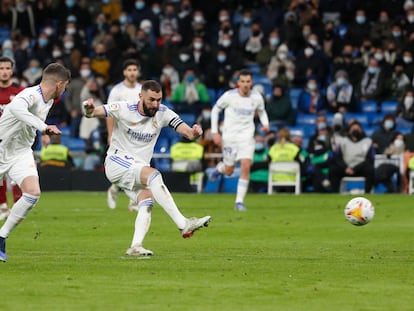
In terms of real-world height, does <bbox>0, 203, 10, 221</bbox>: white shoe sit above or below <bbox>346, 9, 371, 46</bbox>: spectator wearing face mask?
below

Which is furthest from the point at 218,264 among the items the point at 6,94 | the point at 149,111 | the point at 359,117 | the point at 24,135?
the point at 359,117

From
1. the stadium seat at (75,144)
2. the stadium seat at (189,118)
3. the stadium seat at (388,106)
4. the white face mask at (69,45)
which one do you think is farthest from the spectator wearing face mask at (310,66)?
the white face mask at (69,45)

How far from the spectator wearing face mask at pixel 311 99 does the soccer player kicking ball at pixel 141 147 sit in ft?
63.8

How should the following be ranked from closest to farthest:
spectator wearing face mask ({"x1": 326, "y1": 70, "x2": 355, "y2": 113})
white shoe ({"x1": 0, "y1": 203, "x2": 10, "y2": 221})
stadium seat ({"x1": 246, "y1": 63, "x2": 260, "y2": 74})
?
white shoe ({"x1": 0, "y1": 203, "x2": 10, "y2": 221}) < spectator wearing face mask ({"x1": 326, "y1": 70, "x2": 355, "y2": 113}) < stadium seat ({"x1": 246, "y1": 63, "x2": 260, "y2": 74})

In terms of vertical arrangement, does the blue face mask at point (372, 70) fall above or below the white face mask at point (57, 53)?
below

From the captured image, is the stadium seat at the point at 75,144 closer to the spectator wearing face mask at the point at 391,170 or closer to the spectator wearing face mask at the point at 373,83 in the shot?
the spectator wearing face mask at the point at 373,83

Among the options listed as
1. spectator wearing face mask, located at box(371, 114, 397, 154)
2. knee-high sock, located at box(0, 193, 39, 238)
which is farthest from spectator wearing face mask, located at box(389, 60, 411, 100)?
knee-high sock, located at box(0, 193, 39, 238)

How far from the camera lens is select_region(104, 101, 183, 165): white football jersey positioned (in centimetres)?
1457

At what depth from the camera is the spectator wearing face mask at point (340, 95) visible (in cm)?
3344

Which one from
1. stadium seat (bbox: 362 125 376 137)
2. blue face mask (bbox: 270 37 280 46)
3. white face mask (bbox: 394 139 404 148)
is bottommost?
white face mask (bbox: 394 139 404 148)

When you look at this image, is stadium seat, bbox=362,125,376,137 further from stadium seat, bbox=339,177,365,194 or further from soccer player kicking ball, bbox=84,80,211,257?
soccer player kicking ball, bbox=84,80,211,257

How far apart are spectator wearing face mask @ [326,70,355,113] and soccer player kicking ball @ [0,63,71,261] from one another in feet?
65.6

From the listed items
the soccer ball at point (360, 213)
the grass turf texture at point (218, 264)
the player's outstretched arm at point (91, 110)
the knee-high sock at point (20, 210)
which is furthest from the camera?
the soccer ball at point (360, 213)

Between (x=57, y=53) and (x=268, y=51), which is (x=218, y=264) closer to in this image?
(x=268, y=51)
